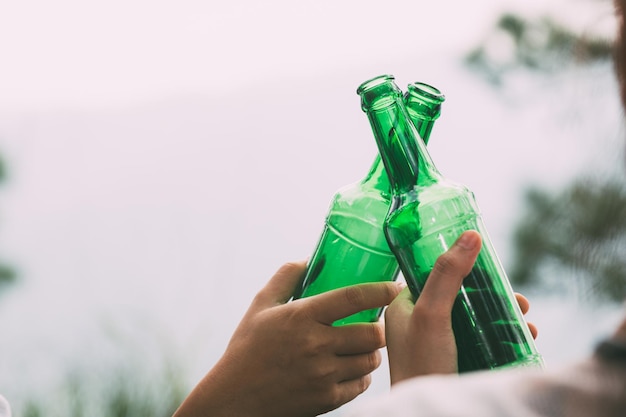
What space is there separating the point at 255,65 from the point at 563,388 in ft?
4.72

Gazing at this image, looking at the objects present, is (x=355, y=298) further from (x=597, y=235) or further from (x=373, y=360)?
(x=597, y=235)

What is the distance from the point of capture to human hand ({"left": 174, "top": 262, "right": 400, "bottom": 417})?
1.69 ft

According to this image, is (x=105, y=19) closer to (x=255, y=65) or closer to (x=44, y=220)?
(x=255, y=65)

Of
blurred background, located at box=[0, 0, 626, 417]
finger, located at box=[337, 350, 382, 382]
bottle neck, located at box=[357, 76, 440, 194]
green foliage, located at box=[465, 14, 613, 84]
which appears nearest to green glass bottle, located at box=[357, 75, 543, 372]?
bottle neck, located at box=[357, 76, 440, 194]

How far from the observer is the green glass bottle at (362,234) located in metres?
0.53

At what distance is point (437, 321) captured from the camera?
384mm

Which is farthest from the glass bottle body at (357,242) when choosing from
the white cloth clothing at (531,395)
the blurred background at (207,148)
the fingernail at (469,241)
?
the blurred background at (207,148)

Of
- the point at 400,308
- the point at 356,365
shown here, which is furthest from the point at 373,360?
the point at 400,308

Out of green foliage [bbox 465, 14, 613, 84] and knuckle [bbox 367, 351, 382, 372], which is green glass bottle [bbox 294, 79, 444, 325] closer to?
knuckle [bbox 367, 351, 382, 372]

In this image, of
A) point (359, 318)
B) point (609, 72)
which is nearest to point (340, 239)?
point (359, 318)

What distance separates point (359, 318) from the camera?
0.55 meters

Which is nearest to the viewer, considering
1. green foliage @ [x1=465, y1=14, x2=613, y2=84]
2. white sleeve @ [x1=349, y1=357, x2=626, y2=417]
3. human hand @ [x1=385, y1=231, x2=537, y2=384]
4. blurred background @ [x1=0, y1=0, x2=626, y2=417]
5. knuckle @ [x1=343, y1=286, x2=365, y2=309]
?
white sleeve @ [x1=349, y1=357, x2=626, y2=417]

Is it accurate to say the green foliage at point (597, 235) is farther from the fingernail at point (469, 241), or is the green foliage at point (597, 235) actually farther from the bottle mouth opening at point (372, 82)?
the bottle mouth opening at point (372, 82)

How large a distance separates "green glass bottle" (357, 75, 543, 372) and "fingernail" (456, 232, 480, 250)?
0.11ft
